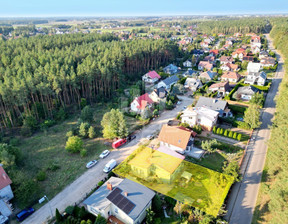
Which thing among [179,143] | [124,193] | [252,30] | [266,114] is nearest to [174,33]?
[252,30]

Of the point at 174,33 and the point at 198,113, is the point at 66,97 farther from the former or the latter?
the point at 174,33

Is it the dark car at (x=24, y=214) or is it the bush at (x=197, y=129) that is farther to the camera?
the bush at (x=197, y=129)

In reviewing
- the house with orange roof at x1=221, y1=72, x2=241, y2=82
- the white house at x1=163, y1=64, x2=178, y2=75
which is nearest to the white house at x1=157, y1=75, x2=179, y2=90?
the white house at x1=163, y1=64, x2=178, y2=75

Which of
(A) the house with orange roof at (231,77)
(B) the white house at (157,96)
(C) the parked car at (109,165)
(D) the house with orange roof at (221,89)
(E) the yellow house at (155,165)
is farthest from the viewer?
(A) the house with orange roof at (231,77)

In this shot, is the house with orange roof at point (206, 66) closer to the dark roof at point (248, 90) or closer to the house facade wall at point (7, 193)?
the dark roof at point (248, 90)

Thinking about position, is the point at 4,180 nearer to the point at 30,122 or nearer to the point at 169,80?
the point at 30,122

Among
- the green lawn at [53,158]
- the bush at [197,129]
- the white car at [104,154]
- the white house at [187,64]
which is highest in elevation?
the white house at [187,64]

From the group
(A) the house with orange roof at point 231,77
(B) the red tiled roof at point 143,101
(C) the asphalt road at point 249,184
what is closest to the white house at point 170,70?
(A) the house with orange roof at point 231,77
